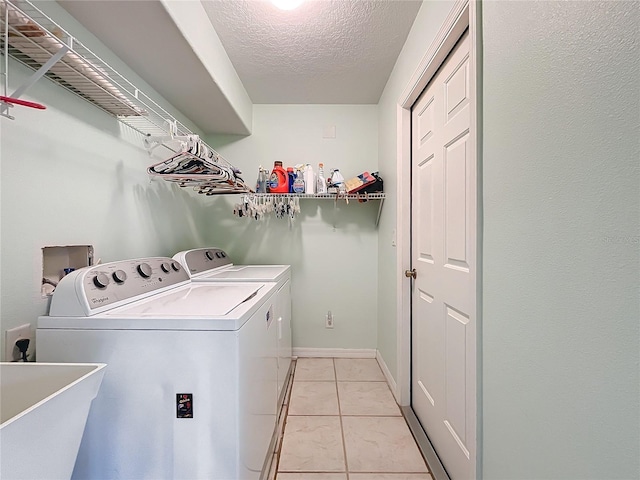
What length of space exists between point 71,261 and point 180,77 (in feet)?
3.99

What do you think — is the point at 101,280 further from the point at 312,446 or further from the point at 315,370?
the point at 315,370

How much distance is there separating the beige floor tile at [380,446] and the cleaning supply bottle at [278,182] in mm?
1809

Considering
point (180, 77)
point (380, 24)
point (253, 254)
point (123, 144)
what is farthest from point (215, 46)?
point (253, 254)

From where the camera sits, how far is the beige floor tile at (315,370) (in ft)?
7.73

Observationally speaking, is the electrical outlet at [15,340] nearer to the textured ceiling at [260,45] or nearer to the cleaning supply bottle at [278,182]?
the textured ceiling at [260,45]

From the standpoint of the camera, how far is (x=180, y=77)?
172cm

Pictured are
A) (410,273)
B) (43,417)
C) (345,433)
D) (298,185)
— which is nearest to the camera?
(43,417)

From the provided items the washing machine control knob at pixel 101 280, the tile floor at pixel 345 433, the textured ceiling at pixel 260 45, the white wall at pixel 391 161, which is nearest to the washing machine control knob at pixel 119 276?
the washing machine control knob at pixel 101 280

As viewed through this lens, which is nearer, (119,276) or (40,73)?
(40,73)

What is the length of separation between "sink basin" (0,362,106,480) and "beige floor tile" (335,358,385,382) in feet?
6.28

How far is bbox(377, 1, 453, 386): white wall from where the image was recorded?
160 centimetres

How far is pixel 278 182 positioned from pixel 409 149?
3.69ft

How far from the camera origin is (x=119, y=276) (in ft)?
3.94

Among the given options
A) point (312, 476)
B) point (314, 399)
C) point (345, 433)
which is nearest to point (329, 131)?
point (314, 399)
